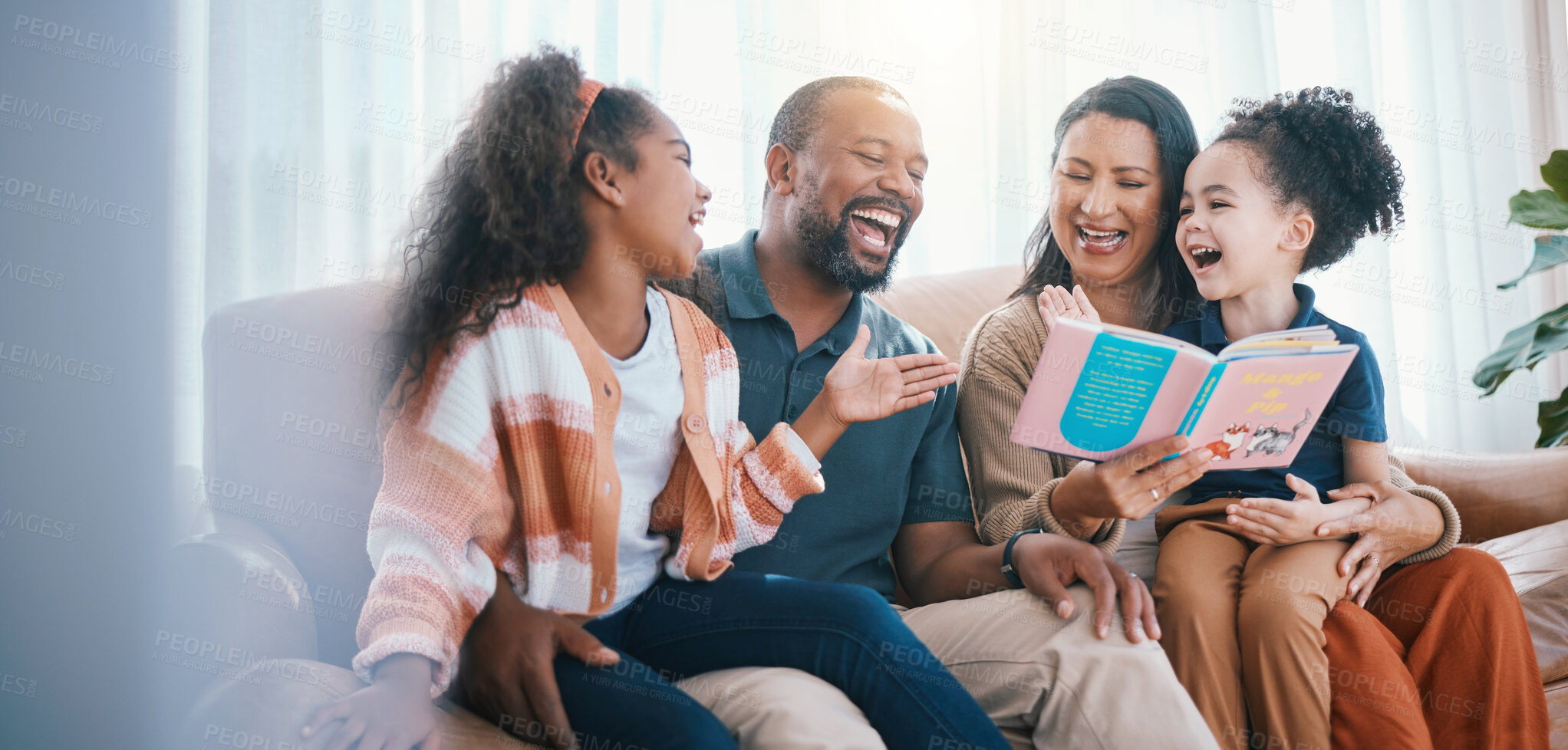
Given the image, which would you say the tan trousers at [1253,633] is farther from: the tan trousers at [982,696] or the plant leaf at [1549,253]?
the plant leaf at [1549,253]

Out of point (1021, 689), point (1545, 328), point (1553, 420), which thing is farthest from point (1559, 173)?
point (1021, 689)

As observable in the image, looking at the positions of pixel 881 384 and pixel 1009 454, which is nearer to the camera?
pixel 881 384

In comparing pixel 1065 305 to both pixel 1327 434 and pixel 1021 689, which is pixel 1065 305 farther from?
pixel 1021 689

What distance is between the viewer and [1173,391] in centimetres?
122

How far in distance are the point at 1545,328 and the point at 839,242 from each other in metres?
1.43

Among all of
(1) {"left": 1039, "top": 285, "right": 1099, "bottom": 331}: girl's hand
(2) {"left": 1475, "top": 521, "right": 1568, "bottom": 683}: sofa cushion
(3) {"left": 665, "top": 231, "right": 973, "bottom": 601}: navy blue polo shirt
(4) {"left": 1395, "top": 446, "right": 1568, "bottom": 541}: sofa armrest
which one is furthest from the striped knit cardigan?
(4) {"left": 1395, "top": 446, "right": 1568, "bottom": 541}: sofa armrest

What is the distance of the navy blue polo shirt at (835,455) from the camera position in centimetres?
143

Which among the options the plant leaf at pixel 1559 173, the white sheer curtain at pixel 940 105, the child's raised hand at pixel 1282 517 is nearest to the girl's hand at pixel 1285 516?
the child's raised hand at pixel 1282 517

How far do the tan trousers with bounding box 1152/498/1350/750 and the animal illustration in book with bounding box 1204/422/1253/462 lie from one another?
17cm

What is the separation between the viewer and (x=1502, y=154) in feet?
10.5

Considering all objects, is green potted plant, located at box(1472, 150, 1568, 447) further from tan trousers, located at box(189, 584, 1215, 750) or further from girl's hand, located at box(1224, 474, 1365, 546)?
tan trousers, located at box(189, 584, 1215, 750)

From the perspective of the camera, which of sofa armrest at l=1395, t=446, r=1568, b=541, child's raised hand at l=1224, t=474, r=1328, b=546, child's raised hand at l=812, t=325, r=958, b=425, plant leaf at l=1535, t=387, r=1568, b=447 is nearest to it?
child's raised hand at l=812, t=325, r=958, b=425

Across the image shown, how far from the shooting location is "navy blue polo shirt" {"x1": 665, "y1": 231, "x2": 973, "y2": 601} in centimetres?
143

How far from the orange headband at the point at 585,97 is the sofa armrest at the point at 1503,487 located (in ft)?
5.69
